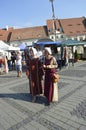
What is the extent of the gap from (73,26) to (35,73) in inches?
2145

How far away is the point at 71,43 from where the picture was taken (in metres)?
17.0

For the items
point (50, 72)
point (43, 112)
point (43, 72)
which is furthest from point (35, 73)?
point (43, 112)

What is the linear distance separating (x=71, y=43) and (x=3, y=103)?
1167 centimetres

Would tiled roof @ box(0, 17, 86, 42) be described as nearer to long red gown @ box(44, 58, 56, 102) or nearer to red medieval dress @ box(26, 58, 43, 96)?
red medieval dress @ box(26, 58, 43, 96)

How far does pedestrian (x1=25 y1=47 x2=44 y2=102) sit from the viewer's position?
6.22 m

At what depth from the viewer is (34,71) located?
6.30 meters

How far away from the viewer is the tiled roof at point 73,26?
57.0 m

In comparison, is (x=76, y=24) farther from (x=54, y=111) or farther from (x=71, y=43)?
(x=54, y=111)

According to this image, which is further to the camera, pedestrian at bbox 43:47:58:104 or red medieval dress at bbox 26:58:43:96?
red medieval dress at bbox 26:58:43:96

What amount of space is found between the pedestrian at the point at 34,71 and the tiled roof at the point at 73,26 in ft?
170

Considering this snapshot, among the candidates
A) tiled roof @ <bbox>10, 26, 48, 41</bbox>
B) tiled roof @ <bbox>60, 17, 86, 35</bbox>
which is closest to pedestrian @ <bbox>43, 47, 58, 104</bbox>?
tiled roof @ <bbox>10, 26, 48, 41</bbox>

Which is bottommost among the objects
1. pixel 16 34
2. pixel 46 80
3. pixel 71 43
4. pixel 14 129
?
pixel 14 129

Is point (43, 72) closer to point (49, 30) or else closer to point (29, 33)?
point (49, 30)

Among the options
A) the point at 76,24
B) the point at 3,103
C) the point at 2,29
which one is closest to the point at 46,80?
the point at 3,103
